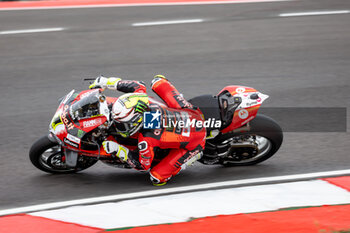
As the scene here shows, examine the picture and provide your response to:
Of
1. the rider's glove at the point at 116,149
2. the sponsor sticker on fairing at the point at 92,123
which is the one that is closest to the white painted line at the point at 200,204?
the rider's glove at the point at 116,149

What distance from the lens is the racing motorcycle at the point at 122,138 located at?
6.20m

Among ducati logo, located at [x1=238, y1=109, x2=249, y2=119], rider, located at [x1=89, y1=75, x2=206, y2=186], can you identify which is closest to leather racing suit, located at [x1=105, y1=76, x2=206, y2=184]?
rider, located at [x1=89, y1=75, x2=206, y2=186]

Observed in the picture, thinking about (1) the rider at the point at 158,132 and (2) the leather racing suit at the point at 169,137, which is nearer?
(1) the rider at the point at 158,132

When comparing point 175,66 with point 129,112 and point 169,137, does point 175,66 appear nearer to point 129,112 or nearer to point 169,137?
point 169,137

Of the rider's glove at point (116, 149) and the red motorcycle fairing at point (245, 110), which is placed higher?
the red motorcycle fairing at point (245, 110)

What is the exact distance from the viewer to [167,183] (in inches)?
268

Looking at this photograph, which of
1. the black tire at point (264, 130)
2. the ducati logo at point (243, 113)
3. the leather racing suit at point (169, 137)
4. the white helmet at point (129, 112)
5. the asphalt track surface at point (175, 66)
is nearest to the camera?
the white helmet at point (129, 112)

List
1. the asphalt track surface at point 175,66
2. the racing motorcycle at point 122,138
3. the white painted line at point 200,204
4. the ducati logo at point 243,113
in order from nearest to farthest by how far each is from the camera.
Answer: the white painted line at point 200,204 < the racing motorcycle at point 122,138 < the ducati logo at point 243,113 < the asphalt track surface at point 175,66

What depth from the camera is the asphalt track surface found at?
23.1ft

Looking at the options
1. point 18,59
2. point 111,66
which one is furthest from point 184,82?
point 18,59

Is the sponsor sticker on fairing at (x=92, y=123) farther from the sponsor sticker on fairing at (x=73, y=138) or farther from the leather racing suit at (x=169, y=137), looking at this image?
the leather racing suit at (x=169, y=137)

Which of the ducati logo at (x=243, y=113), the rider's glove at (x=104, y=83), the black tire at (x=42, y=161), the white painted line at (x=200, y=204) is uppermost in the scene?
the rider's glove at (x=104, y=83)

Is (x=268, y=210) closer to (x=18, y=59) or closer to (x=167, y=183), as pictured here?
(x=167, y=183)

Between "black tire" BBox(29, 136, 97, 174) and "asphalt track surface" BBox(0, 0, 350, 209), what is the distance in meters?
0.10
